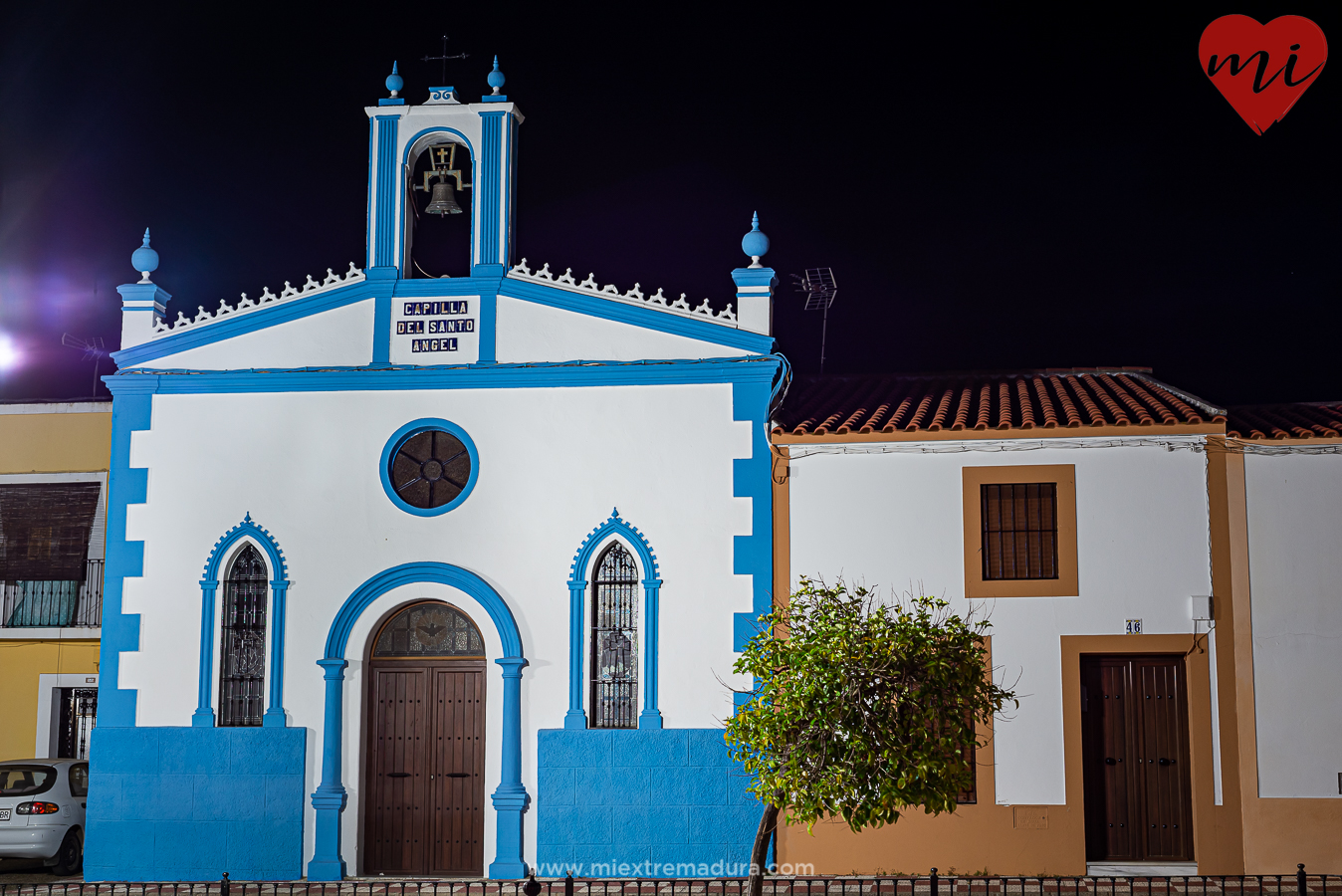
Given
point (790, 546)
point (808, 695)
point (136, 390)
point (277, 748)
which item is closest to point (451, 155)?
point (136, 390)

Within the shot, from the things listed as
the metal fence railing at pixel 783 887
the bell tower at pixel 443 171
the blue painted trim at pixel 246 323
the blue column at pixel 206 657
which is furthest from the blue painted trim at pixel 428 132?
the metal fence railing at pixel 783 887

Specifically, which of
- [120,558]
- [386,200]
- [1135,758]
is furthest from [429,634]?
[1135,758]

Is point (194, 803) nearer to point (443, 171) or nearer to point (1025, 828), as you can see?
point (443, 171)

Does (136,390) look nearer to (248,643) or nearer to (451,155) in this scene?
(248,643)

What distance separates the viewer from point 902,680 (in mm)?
10336

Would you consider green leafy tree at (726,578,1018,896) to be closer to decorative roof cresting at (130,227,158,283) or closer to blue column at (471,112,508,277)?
blue column at (471,112,508,277)

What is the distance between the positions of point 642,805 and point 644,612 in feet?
6.44

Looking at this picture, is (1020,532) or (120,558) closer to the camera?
(1020,532)

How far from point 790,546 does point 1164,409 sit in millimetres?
4162

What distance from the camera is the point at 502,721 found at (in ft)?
45.6

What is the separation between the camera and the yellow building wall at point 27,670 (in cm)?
1792

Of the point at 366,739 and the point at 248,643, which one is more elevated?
the point at 248,643

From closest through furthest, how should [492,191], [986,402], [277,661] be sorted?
[277,661] → [492,191] → [986,402]

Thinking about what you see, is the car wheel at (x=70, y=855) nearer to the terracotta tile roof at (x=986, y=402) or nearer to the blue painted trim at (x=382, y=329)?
the blue painted trim at (x=382, y=329)
